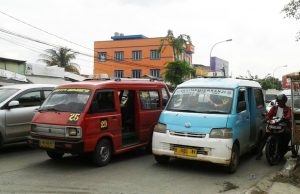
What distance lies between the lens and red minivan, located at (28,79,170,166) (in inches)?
313

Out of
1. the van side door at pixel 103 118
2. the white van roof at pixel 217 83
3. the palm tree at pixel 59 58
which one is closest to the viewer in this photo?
the van side door at pixel 103 118

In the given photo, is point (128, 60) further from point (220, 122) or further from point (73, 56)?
point (220, 122)

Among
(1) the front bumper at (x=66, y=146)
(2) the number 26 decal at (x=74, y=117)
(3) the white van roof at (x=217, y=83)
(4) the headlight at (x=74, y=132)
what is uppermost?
(3) the white van roof at (x=217, y=83)

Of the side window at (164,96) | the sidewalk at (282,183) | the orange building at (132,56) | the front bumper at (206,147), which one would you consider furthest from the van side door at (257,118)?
the orange building at (132,56)

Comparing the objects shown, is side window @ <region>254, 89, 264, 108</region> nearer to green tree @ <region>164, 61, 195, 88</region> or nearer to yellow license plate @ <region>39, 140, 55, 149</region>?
yellow license plate @ <region>39, 140, 55, 149</region>

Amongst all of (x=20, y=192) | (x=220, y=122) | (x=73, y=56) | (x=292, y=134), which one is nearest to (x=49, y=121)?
(x=20, y=192)

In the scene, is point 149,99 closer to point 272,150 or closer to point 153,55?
point 272,150

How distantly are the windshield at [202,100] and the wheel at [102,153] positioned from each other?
163 centimetres

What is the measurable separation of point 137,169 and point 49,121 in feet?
7.03

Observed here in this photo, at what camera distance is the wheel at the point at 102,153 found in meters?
8.33

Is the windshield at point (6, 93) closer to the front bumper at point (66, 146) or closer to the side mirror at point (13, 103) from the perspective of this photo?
the side mirror at point (13, 103)

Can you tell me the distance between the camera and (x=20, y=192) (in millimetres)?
6395

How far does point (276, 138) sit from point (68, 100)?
16.0 ft

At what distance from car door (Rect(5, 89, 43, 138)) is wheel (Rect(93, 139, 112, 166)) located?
2.58 m
